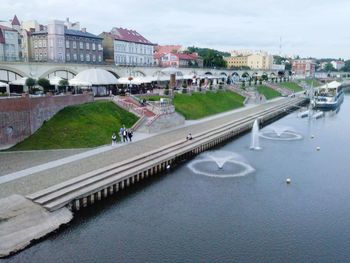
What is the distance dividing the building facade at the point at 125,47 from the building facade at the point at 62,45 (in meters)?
6.76

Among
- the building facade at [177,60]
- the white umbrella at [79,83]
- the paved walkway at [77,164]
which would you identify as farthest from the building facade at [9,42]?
the building facade at [177,60]

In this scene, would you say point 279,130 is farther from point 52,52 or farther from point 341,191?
point 52,52

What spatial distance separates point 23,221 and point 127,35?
87213mm

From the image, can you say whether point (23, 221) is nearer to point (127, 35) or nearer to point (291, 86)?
point (127, 35)

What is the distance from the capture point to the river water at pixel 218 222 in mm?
19562

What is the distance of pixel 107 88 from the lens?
56.9 meters

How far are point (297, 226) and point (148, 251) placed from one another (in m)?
9.72

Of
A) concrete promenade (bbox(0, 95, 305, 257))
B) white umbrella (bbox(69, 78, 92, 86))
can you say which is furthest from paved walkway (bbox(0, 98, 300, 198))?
white umbrella (bbox(69, 78, 92, 86))

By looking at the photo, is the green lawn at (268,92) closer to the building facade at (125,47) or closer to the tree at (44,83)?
the building facade at (125,47)

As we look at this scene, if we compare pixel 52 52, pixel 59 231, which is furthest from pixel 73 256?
pixel 52 52

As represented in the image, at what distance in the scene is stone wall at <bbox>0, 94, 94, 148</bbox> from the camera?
34.2 m

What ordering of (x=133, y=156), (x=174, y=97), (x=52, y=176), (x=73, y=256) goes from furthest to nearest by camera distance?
1. (x=174, y=97)
2. (x=133, y=156)
3. (x=52, y=176)
4. (x=73, y=256)

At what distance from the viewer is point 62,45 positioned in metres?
78.2

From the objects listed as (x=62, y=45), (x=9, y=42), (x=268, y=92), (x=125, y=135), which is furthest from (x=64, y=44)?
(x=268, y=92)
